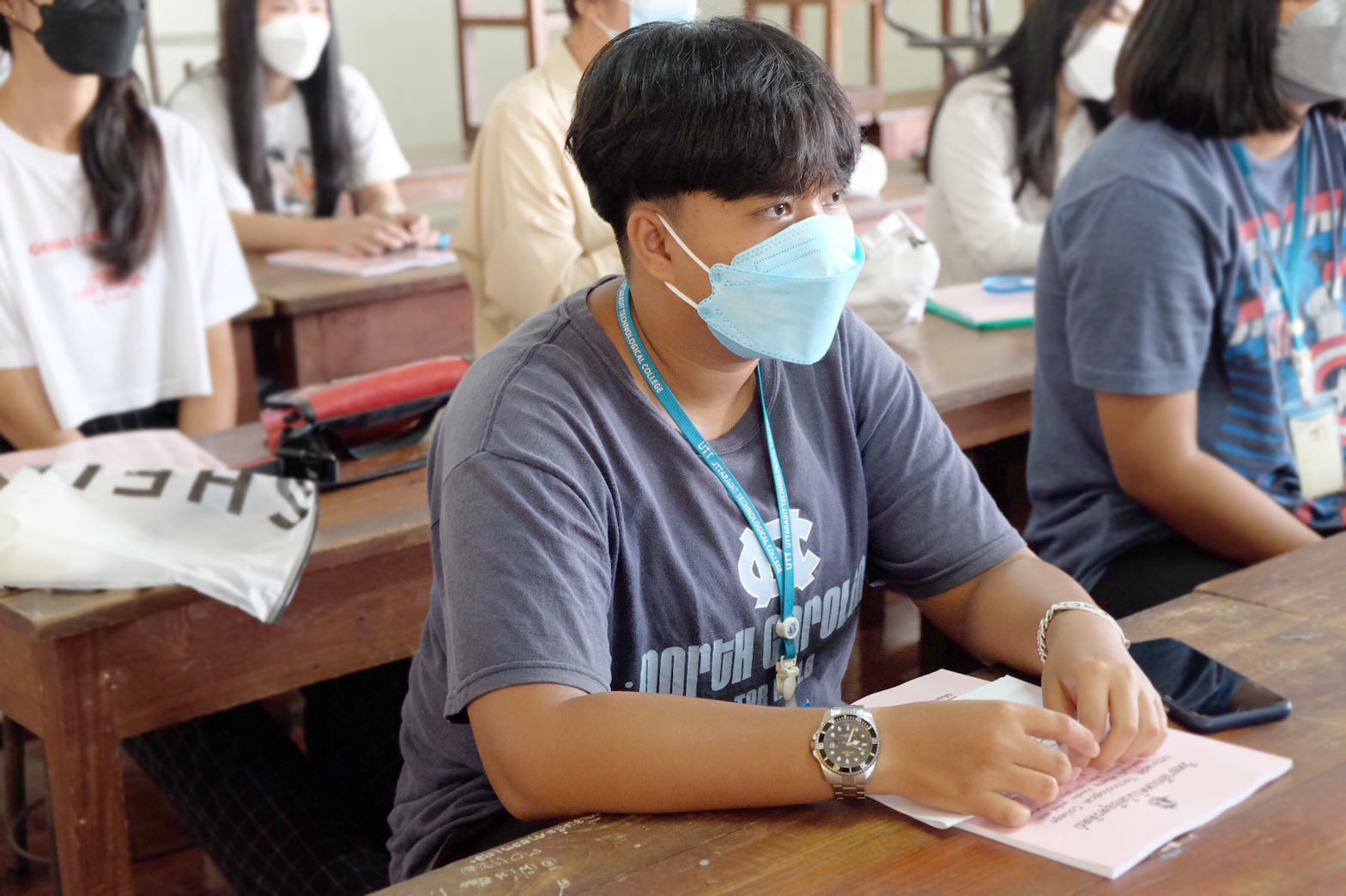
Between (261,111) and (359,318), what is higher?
(261,111)

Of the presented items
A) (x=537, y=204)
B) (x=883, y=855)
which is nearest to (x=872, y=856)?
(x=883, y=855)

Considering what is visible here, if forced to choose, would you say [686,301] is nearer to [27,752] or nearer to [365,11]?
[27,752]

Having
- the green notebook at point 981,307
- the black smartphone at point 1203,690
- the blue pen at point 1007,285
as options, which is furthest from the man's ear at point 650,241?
the blue pen at point 1007,285

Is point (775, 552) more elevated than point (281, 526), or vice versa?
point (775, 552)

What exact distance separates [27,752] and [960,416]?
5.86 ft

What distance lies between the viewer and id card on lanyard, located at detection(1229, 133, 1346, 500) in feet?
6.03

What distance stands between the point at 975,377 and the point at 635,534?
1105 mm

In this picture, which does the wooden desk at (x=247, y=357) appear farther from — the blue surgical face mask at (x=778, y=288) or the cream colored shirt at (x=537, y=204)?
the blue surgical face mask at (x=778, y=288)

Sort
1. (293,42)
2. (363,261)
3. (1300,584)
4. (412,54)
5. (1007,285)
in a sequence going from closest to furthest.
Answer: (1300,584) → (1007,285) → (363,261) → (293,42) → (412,54)

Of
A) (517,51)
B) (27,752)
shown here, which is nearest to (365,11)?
(517,51)

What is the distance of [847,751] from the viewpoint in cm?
98

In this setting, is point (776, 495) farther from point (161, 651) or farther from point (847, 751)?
point (161, 651)

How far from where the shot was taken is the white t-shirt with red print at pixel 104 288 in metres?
2.42

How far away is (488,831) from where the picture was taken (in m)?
1.20
